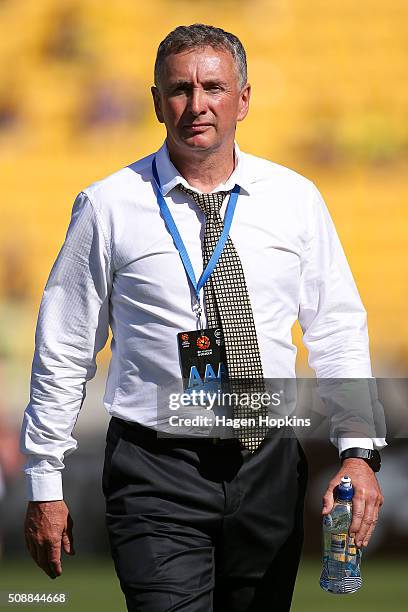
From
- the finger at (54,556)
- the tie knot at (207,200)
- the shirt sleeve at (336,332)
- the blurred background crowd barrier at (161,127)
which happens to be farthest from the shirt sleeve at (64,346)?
the blurred background crowd barrier at (161,127)

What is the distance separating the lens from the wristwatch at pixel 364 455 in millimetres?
3113

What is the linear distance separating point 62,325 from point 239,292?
0.42 metres

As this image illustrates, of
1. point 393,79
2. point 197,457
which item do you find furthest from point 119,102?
point 197,457

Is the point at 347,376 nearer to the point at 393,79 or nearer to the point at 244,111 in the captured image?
the point at 244,111

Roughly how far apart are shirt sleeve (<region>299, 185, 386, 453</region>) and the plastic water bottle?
0.18m

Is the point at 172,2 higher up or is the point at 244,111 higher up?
the point at 172,2

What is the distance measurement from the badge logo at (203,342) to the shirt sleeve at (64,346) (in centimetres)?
25

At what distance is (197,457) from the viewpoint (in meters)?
3.00

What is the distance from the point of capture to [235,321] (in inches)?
119

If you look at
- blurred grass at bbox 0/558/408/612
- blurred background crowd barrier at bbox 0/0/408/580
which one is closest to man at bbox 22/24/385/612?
blurred grass at bbox 0/558/408/612

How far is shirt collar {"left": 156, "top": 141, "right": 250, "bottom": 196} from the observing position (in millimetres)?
3113

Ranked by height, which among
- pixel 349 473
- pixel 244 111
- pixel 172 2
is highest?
pixel 172 2

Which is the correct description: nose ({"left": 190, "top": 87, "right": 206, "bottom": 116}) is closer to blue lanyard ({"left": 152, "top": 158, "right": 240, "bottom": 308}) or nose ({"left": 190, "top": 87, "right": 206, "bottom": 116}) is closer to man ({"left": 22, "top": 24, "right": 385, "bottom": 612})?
man ({"left": 22, "top": 24, "right": 385, "bottom": 612})

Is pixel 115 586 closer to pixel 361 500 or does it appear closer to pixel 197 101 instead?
pixel 361 500
